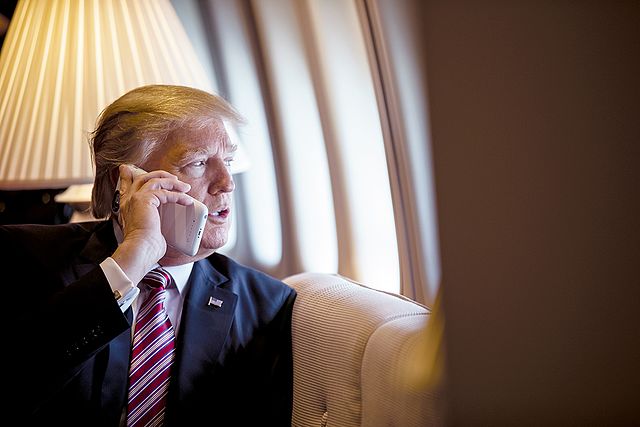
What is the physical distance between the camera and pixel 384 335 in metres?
1.52

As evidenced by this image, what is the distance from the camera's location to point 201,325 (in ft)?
5.84

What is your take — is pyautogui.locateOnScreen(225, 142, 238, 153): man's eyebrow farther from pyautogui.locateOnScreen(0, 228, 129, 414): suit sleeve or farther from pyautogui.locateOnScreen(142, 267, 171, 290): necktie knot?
pyautogui.locateOnScreen(0, 228, 129, 414): suit sleeve

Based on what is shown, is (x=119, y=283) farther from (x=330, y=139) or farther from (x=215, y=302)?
(x=330, y=139)

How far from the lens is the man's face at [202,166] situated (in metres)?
1.81

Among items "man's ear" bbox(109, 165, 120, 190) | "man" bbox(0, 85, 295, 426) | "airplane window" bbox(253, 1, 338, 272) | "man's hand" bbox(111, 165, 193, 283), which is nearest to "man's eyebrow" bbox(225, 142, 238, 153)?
"man" bbox(0, 85, 295, 426)

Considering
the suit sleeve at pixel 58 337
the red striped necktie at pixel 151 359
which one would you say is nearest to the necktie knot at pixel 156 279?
the red striped necktie at pixel 151 359

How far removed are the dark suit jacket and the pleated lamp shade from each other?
310 mm

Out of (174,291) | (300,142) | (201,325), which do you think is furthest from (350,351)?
(300,142)

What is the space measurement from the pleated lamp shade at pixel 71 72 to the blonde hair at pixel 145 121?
244 mm

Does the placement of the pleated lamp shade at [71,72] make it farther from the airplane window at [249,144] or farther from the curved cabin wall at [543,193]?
the curved cabin wall at [543,193]

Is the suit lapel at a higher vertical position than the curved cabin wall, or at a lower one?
lower

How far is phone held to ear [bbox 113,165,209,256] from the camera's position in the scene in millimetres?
1693

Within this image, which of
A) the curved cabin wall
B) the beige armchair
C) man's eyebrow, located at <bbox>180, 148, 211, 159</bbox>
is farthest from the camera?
man's eyebrow, located at <bbox>180, 148, 211, 159</bbox>

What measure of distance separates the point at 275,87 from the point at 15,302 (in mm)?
1655
